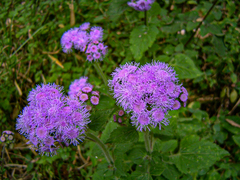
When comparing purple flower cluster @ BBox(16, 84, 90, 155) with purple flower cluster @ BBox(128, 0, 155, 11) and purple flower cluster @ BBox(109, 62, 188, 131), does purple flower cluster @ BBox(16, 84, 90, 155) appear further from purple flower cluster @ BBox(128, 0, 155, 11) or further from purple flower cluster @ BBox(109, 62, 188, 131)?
purple flower cluster @ BBox(128, 0, 155, 11)

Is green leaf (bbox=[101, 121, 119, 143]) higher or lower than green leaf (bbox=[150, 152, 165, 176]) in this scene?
lower

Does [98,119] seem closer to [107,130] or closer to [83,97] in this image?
[83,97]

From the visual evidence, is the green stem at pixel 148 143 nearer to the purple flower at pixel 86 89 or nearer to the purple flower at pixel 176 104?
the purple flower at pixel 176 104

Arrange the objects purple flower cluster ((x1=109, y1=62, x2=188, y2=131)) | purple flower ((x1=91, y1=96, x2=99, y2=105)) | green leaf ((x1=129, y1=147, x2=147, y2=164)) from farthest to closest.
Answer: purple flower ((x1=91, y1=96, x2=99, y2=105)) → green leaf ((x1=129, y1=147, x2=147, y2=164)) → purple flower cluster ((x1=109, y1=62, x2=188, y2=131))

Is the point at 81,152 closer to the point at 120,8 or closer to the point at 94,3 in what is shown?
the point at 120,8

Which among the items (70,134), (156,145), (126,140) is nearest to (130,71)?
(126,140)

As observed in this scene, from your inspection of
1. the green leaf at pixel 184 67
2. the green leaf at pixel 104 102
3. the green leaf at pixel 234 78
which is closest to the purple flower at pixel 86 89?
the green leaf at pixel 104 102

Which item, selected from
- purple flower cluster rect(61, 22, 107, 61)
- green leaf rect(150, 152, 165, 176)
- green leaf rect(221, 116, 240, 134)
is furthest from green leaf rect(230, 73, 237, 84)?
purple flower cluster rect(61, 22, 107, 61)
